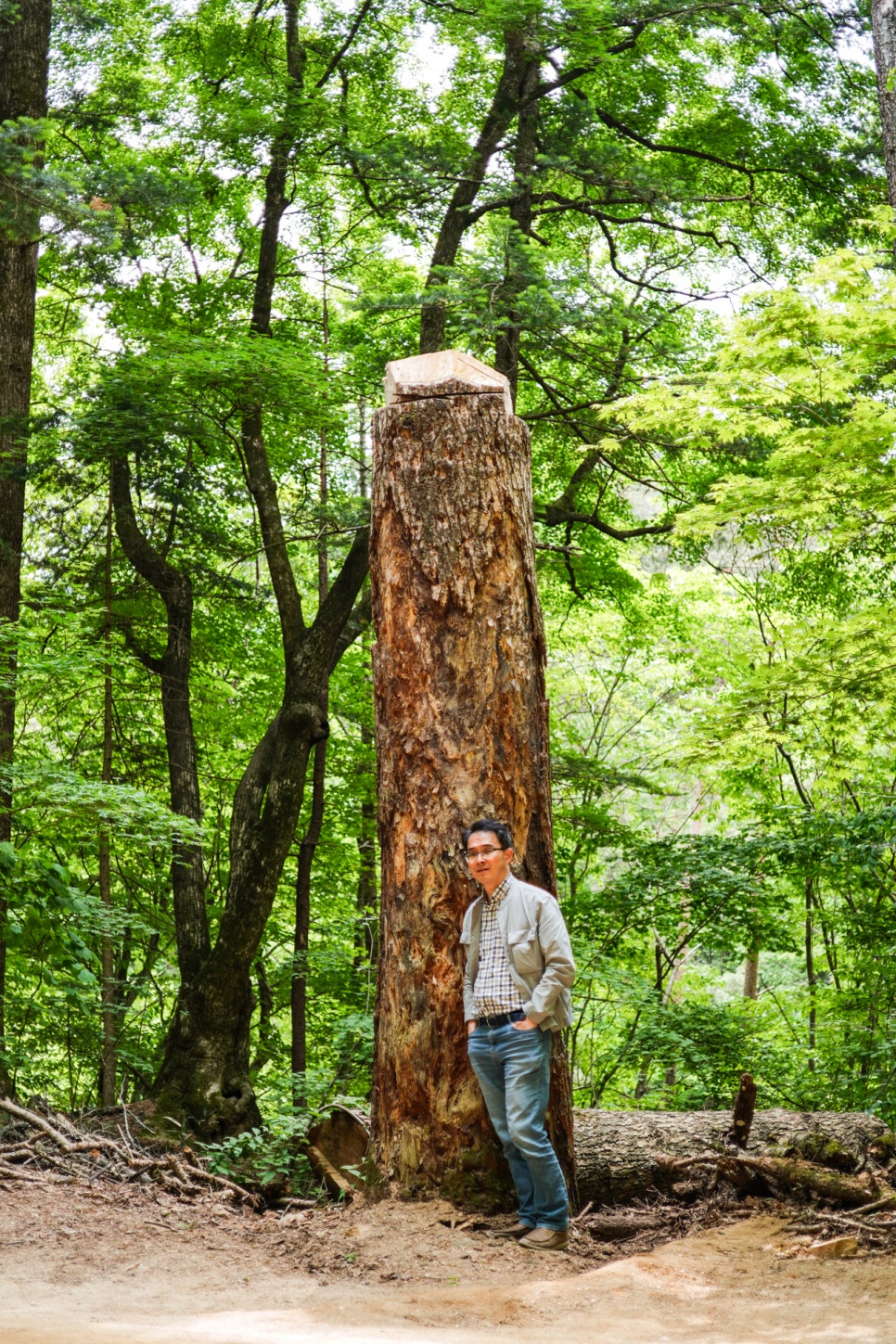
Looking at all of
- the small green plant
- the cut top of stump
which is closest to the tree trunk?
the small green plant

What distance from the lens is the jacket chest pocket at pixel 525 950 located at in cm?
485

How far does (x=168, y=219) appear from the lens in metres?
9.88

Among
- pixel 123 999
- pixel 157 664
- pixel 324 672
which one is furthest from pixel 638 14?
pixel 123 999

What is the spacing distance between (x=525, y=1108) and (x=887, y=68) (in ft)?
24.9

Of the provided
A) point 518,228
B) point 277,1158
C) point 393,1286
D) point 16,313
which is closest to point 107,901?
point 277,1158

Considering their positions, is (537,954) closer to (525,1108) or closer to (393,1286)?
(525,1108)

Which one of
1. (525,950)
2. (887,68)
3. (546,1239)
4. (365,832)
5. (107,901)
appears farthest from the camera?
(365,832)

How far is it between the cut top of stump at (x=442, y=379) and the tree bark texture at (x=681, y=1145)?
3.78 meters

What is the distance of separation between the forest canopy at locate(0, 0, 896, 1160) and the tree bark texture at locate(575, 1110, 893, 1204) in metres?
2.83

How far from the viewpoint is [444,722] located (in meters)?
5.48

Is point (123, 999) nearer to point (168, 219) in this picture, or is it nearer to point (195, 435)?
point (195, 435)

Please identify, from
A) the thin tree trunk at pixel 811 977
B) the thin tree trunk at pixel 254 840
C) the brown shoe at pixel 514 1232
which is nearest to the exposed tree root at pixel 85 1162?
the brown shoe at pixel 514 1232

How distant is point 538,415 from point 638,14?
387 centimetres

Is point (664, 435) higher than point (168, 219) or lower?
lower
